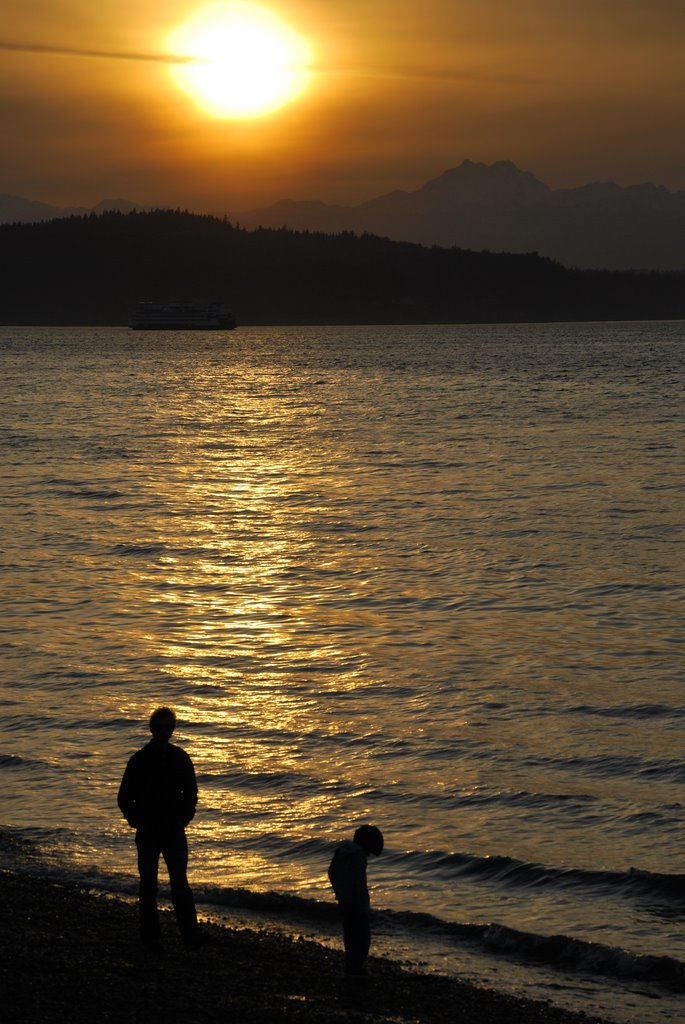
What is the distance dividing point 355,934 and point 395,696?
9.48m

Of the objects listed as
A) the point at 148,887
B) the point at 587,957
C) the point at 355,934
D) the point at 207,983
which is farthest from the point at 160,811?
the point at 587,957

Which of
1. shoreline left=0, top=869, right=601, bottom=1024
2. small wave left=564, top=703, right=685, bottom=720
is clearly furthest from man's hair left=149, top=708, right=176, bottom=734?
small wave left=564, top=703, right=685, bottom=720

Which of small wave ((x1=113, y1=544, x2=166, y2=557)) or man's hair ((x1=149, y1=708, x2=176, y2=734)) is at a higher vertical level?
small wave ((x1=113, y1=544, x2=166, y2=557))

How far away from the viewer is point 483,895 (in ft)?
40.3

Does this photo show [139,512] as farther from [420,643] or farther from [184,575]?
[420,643]

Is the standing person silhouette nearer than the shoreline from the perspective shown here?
No

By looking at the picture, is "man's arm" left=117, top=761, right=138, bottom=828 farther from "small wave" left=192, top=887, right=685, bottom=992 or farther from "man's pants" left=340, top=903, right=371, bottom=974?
"small wave" left=192, top=887, right=685, bottom=992

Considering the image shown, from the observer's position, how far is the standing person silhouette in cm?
991

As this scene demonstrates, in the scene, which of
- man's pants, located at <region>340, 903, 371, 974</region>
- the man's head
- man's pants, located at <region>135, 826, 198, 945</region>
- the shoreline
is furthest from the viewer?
man's pants, located at <region>135, 826, 198, 945</region>

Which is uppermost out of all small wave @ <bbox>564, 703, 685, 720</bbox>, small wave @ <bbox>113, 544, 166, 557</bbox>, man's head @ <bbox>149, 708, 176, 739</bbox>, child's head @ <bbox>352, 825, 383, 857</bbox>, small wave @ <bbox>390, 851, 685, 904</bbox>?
small wave @ <bbox>113, 544, 166, 557</bbox>

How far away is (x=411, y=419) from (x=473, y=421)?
157 inches

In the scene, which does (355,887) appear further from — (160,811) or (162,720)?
(162,720)

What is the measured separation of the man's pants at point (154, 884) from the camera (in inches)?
399

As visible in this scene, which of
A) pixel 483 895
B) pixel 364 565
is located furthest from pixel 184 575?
pixel 483 895
